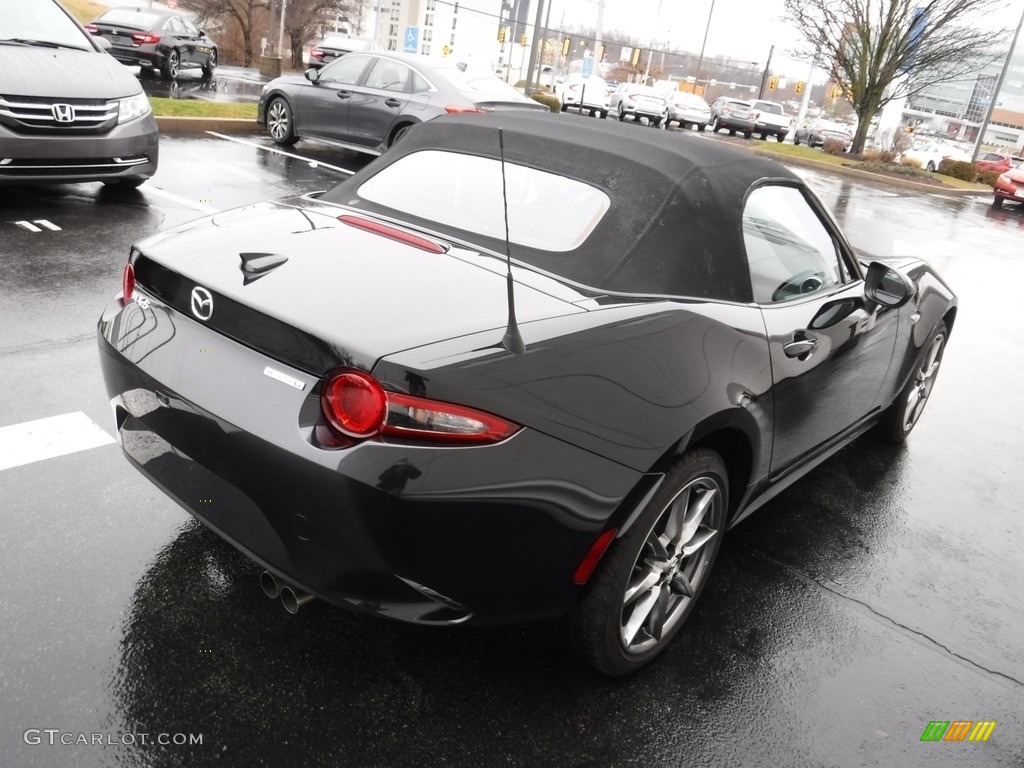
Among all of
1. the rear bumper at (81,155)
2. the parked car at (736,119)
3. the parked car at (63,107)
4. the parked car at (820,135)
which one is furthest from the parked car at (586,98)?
the rear bumper at (81,155)

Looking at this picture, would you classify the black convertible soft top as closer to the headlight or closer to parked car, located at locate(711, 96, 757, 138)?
the headlight

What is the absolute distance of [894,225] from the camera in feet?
48.5

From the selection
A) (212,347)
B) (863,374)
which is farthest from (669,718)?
(863,374)

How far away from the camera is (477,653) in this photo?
8.54 feet

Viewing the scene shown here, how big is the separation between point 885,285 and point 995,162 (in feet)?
149

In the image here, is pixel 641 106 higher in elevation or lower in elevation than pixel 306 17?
lower

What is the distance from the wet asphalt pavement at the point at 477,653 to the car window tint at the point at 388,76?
799 cm

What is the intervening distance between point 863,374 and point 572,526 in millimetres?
2057

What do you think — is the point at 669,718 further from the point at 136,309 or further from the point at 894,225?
the point at 894,225

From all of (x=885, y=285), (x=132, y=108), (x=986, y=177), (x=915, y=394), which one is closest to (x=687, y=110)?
(x=986, y=177)

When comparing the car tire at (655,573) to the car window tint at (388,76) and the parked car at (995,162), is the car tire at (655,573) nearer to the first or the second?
the car window tint at (388,76)

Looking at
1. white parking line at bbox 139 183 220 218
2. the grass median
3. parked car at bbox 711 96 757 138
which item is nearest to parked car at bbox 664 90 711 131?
parked car at bbox 711 96 757 138

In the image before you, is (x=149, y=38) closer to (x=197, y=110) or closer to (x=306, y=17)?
(x=197, y=110)

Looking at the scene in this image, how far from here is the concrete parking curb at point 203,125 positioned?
39.2 feet
